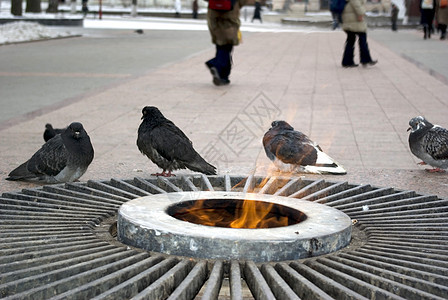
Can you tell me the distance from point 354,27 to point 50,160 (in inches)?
438

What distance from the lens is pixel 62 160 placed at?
518 cm

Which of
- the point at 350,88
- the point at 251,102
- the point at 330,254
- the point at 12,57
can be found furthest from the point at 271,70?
the point at 330,254

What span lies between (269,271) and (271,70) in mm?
12045

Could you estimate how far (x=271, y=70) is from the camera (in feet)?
49.2

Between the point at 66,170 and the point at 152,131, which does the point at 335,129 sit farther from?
the point at 66,170

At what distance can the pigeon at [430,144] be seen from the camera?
5734 millimetres

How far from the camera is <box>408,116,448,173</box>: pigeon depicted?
18.8ft

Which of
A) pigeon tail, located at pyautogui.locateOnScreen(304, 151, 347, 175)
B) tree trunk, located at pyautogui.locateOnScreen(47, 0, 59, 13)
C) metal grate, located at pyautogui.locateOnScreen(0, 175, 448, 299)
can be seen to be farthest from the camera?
tree trunk, located at pyautogui.locateOnScreen(47, 0, 59, 13)

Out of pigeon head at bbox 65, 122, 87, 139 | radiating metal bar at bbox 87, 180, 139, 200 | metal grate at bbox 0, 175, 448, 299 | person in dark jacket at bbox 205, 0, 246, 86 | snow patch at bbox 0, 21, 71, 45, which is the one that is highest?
person in dark jacket at bbox 205, 0, 246, 86

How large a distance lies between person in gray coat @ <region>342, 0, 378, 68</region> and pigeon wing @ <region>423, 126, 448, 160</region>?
9779mm

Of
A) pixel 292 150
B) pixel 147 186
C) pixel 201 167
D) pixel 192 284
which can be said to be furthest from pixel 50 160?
pixel 192 284

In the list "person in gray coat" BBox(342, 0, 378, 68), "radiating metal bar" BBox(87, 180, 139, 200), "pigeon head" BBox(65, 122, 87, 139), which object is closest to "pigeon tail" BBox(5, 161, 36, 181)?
"pigeon head" BBox(65, 122, 87, 139)

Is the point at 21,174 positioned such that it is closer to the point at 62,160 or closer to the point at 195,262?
the point at 62,160

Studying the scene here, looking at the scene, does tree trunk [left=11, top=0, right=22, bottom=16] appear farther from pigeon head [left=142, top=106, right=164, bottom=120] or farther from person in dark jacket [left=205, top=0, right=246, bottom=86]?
pigeon head [left=142, top=106, right=164, bottom=120]
